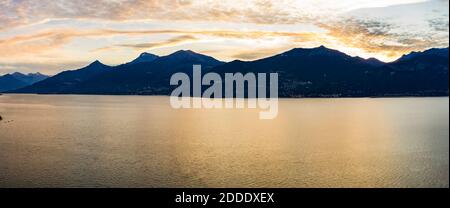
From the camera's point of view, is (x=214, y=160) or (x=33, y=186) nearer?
(x=33, y=186)

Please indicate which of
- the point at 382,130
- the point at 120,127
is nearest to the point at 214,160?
the point at 120,127

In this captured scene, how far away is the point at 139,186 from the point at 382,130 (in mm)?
96676

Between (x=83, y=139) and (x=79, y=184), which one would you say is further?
A: (x=83, y=139)

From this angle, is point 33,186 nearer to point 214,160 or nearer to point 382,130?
point 214,160

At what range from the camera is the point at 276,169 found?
222 feet

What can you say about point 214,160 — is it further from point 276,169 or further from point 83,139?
point 83,139

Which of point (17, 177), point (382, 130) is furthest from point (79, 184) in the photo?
point (382, 130)

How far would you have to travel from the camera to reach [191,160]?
7538 centimetres
